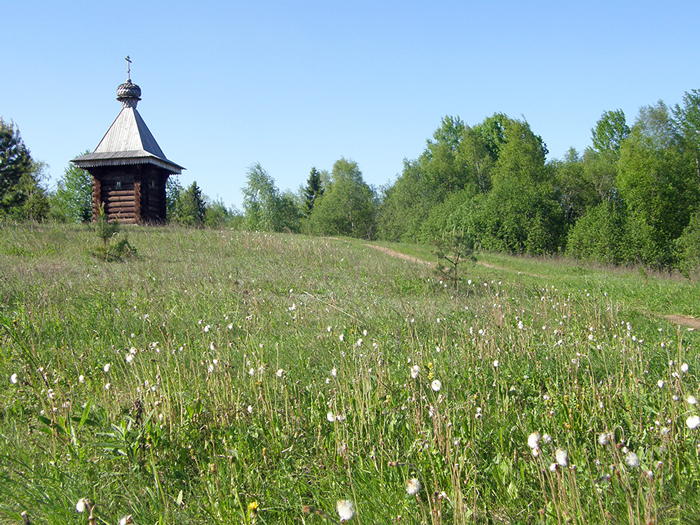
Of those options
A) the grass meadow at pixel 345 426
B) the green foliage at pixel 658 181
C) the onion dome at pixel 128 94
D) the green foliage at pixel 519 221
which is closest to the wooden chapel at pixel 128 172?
the onion dome at pixel 128 94

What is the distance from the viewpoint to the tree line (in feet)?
101

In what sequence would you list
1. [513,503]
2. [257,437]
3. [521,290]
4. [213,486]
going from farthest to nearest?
[521,290] < [257,437] < [213,486] < [513,503]

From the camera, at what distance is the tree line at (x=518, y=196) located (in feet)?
101

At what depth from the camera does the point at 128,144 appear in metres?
23.7

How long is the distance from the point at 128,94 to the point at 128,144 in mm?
3447

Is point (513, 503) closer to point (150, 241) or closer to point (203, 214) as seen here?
point (150, 241)

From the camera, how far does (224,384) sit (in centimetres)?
339

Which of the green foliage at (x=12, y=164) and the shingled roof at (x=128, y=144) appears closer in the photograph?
the shingled roof at (x=128, y=144)

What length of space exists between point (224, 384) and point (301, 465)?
3.05ft

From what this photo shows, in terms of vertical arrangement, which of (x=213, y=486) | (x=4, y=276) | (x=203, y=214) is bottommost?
(x=213, y=486)

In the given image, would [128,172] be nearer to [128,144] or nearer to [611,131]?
[128,144]

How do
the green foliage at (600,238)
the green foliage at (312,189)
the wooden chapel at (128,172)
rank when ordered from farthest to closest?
the green foliage at (312,189) → the green foliage at (600,238) → the wooden chapel at (128,172)

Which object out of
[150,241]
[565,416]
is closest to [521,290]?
[565,416]

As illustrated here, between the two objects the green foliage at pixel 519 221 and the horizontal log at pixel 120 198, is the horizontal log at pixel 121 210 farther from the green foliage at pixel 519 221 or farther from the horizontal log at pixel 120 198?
the green foliage at pixel 519 221
